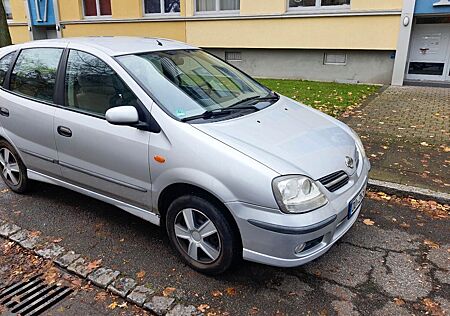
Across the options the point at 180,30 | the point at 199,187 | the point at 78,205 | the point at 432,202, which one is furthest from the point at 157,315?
the point at 180,30

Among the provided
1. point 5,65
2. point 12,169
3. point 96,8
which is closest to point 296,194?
point 12,169

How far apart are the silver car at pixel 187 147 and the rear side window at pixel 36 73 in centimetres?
2

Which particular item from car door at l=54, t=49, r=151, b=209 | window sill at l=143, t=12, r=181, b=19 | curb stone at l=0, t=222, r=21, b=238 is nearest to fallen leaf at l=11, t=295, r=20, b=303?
curb stone at l=0, t=222, r=21, b=238

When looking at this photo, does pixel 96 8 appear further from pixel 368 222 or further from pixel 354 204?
pixel 354 204

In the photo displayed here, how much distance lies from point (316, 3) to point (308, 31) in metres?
0.83

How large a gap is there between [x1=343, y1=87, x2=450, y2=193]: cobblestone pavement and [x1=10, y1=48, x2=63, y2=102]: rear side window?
3696 mm

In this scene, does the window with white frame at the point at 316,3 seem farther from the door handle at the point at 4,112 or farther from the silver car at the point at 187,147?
the door handle at the point at 4,112

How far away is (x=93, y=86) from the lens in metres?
3.26

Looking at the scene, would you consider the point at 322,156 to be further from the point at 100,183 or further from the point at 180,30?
the point at 180,30

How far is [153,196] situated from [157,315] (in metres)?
0.87

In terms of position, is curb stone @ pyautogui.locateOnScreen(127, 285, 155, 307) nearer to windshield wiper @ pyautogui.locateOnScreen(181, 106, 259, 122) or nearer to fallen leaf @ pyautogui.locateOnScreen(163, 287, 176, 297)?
fallen leaf @ pyautogui.locateOnScreen(163, 287, 176, 297)

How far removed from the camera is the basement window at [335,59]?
36.5 ft

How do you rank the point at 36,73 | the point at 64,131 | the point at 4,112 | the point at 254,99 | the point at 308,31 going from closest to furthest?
the point at 64,131
the point at 254,99
the point at 36,73
the point at 4,112
the point at 308,31

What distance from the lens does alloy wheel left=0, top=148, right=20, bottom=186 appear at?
4117 mm
